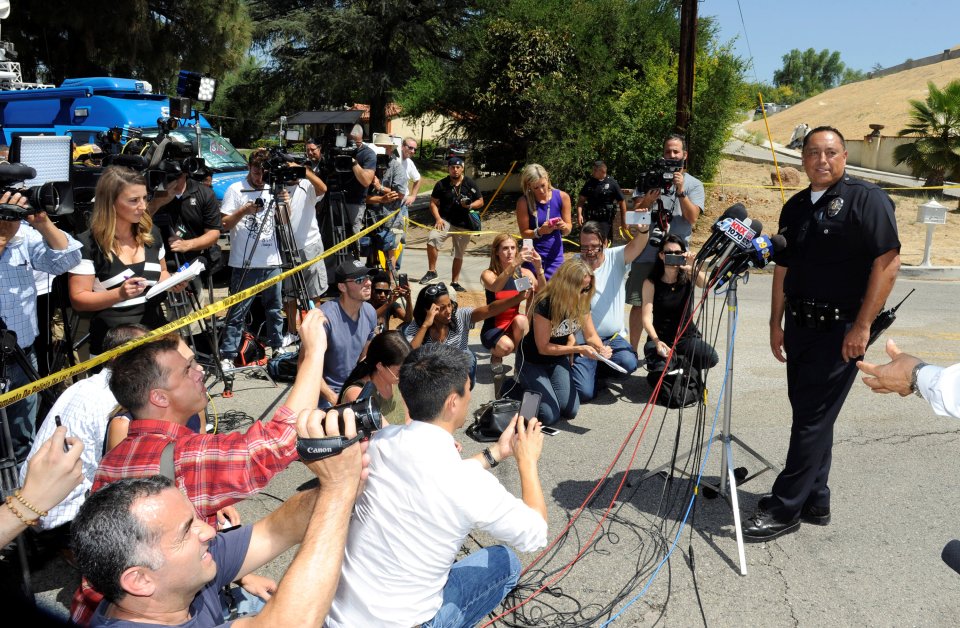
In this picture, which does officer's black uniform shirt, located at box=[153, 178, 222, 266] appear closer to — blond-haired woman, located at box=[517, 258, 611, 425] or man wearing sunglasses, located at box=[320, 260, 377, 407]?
man wearing sunglasses, located at box=[320, 260, 377, 407]

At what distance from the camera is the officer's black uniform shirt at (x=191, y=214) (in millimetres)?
7395

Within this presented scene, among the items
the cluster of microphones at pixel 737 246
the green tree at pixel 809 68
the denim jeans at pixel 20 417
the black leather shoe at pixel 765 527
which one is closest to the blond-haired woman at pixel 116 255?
the denim jeans at pixel 20 417

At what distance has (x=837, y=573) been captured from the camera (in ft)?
12.6

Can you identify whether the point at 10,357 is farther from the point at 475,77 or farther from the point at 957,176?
the point at 957,176

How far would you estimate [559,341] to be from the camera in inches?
227

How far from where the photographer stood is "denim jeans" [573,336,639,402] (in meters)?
6.11

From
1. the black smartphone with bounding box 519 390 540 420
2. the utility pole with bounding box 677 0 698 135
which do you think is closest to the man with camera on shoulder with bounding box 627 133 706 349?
the black smartphone with bounding box 519 390 540 420

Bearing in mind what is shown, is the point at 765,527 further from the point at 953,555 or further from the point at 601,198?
the point at 601,198

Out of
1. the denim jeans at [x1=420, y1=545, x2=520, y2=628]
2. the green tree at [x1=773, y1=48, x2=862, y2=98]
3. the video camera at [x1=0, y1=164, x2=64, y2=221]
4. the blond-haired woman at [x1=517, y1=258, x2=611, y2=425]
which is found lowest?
the denim jeans at [x1=420, y1=545, x2=520, y2=628]

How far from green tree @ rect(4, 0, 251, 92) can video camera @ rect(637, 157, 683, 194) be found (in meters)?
21.5

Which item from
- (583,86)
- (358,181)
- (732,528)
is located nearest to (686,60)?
(583,86)

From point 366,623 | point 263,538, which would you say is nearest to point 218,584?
point 263,538

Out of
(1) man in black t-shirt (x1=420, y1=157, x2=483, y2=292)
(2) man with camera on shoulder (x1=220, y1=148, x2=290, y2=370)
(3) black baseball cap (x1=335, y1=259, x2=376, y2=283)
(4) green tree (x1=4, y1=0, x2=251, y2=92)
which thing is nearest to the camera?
(3) black baseball cap (x1=335, y1=259, x2=376, y2=283)

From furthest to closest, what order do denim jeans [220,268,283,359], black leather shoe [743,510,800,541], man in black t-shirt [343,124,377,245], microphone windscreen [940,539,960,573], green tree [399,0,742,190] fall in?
green tree [399,0,742,190] → man in black t-shirt [343,124,377,245] → denim jeans [220,268,283,359] → black leather shoe [743,510,800,541] → microphone windscreen [940,539,960,573]
